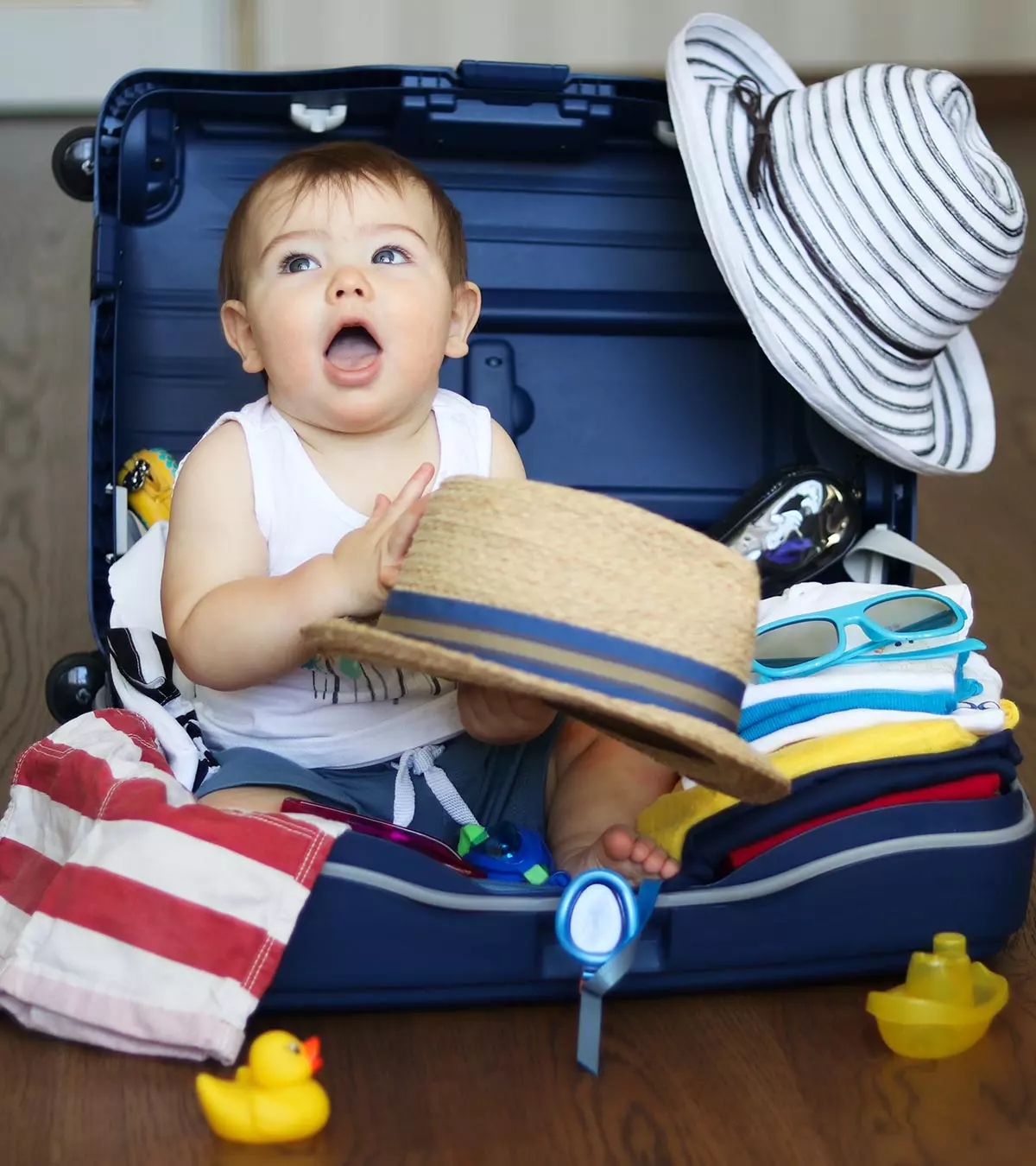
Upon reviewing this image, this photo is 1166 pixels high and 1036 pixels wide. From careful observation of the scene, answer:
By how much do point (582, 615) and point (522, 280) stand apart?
2.17ft

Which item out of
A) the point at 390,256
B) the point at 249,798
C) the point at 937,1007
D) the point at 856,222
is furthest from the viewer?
the point at 856,222

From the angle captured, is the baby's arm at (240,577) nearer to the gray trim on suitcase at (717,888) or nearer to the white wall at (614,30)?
the gray trim on suitcase at (717,888)

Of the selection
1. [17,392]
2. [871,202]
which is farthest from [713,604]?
[17,392]

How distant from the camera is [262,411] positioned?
3.60 feet

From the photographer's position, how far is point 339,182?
1069 millimetres

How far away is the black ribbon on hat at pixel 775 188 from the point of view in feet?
4.03

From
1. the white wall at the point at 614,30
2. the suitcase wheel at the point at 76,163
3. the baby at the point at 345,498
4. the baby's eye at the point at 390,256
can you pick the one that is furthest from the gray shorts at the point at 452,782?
the white wall at the point at 614,30

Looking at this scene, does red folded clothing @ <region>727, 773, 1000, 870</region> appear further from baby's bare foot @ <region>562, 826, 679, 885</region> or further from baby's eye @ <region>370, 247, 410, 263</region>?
baby's eye @ <region>370, 247, 410, 263</region>

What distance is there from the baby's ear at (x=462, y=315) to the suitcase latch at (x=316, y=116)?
241 mm

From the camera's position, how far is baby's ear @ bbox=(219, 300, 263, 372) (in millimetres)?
1097

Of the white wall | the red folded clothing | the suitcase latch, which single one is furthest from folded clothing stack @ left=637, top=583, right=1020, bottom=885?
the white wall

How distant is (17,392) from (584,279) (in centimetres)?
88

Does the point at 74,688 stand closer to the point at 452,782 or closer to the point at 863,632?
the point at 452,782

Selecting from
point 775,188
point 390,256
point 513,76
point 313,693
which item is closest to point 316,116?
point 513,76
